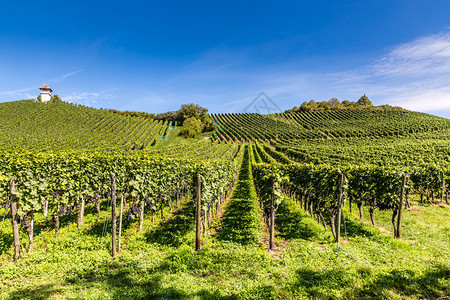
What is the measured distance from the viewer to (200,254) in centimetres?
796

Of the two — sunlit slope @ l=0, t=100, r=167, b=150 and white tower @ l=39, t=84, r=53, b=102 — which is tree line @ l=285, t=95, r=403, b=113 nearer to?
sunlit slope @ l=0, t=100, r=167, b=150

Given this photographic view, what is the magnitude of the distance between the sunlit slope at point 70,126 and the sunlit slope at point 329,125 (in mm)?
36710

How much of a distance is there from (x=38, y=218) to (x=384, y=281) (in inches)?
660

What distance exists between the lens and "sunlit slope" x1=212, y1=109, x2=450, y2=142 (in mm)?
78562

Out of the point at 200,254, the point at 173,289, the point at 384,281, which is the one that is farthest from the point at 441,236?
the point at 173,289

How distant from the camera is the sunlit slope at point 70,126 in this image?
182 ft

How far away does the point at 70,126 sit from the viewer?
226ft

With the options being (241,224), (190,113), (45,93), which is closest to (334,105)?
(190,113)

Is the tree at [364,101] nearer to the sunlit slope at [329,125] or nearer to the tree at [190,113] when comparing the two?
the sunlit slope at [329,125]

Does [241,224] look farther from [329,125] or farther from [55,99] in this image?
[55,99]

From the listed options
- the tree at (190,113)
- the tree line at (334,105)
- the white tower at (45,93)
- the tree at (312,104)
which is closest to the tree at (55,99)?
the white tower at (45,93)

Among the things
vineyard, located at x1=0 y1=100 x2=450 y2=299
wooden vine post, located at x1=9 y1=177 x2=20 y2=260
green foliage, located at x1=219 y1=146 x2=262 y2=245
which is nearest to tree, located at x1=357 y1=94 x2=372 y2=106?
vineyard, located at x1=0 y1=100 x2=450 y2=299

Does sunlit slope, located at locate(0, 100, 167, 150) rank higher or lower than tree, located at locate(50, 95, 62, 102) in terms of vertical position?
lower

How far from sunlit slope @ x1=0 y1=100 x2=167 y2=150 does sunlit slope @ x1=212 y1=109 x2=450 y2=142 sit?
3671 cm
